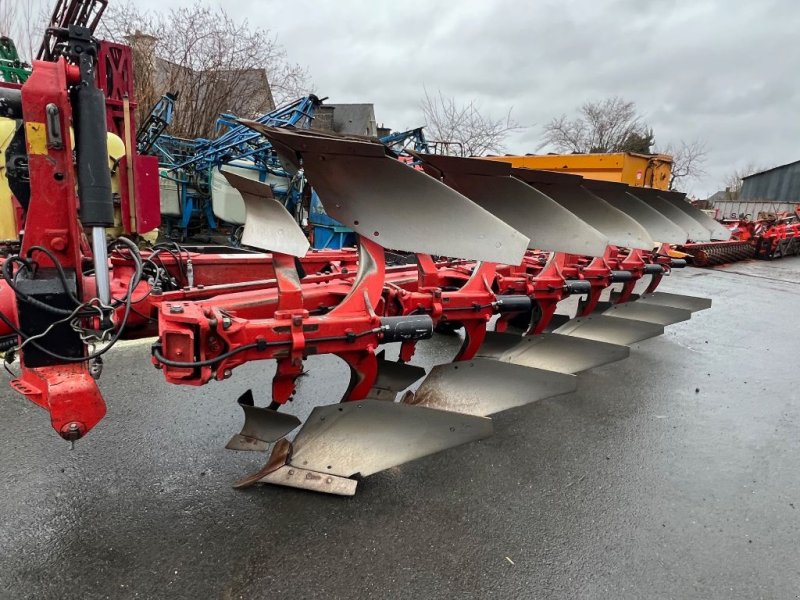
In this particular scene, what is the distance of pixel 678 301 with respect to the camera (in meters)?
5.49

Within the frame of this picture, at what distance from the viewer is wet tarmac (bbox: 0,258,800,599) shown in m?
2.00

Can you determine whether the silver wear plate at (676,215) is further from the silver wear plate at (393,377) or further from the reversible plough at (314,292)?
the silver wear plate at (393,377)

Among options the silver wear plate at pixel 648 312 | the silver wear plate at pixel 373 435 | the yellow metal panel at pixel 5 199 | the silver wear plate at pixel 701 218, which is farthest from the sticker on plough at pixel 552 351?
the yellow metal panel at pixel 5 199

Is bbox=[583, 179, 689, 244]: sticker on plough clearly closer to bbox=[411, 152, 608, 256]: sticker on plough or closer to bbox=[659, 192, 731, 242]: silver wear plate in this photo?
bbox=[659, 192, 731, 242]: silver wear plate

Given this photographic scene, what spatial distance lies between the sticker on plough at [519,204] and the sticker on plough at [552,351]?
41.6 inches

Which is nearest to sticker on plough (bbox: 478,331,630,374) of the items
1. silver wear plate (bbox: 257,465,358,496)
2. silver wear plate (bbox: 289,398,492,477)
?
silver wear plate (bbox: 289,398,492,477)

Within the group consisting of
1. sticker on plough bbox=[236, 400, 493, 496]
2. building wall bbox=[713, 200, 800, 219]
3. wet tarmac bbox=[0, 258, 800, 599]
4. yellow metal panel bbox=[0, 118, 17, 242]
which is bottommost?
wet tarmac bbox=[0, 258, 800, 599]

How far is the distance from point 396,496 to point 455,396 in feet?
2.53

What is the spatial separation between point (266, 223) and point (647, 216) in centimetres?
380

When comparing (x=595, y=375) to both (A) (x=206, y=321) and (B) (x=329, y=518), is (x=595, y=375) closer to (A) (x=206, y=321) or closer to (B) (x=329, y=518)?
(B) (x=329, y=518)

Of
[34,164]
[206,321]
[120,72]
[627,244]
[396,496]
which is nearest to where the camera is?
[34,164]

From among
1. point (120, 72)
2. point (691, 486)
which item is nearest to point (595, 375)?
point (691, 486)

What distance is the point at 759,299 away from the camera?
8445mm

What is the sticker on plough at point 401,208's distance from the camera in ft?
7.73
